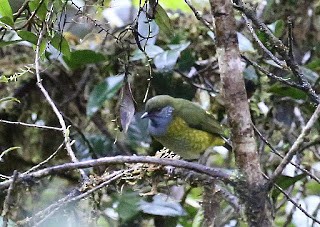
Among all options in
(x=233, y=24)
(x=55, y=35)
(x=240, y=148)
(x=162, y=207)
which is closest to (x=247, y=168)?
(x=240, y=148)

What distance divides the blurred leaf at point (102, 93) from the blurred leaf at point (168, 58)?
0.17 meters

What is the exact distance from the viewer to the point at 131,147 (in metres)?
2.60

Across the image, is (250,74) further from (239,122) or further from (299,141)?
(299,141)

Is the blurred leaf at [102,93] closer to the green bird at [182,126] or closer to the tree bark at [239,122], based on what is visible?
the green bird at [182,126]

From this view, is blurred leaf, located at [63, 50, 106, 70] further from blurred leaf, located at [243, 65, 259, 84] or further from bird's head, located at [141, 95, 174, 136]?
blurred leaf, located at [243, 65, 259, 84]

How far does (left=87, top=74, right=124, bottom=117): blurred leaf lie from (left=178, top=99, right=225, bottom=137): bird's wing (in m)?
0.35

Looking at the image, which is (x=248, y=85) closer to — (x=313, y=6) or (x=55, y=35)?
(x=313, y=6)

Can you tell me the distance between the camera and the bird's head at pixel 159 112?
8.46 ft

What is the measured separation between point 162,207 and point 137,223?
5.7 inches

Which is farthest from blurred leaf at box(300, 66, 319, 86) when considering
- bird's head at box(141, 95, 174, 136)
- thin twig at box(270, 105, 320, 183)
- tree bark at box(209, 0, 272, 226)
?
thin twig at box(270, 105, 320, 183)

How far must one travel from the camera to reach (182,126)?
9.02 ft

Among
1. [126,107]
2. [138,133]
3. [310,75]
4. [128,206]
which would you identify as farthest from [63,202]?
[310,75]

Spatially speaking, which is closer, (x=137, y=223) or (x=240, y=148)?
(x=240, y=148)

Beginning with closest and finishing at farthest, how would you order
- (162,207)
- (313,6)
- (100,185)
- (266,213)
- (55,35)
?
1. (266,213)
2. (100,185)
3. (55,35)
4. (162,207)
5. (313,6)
